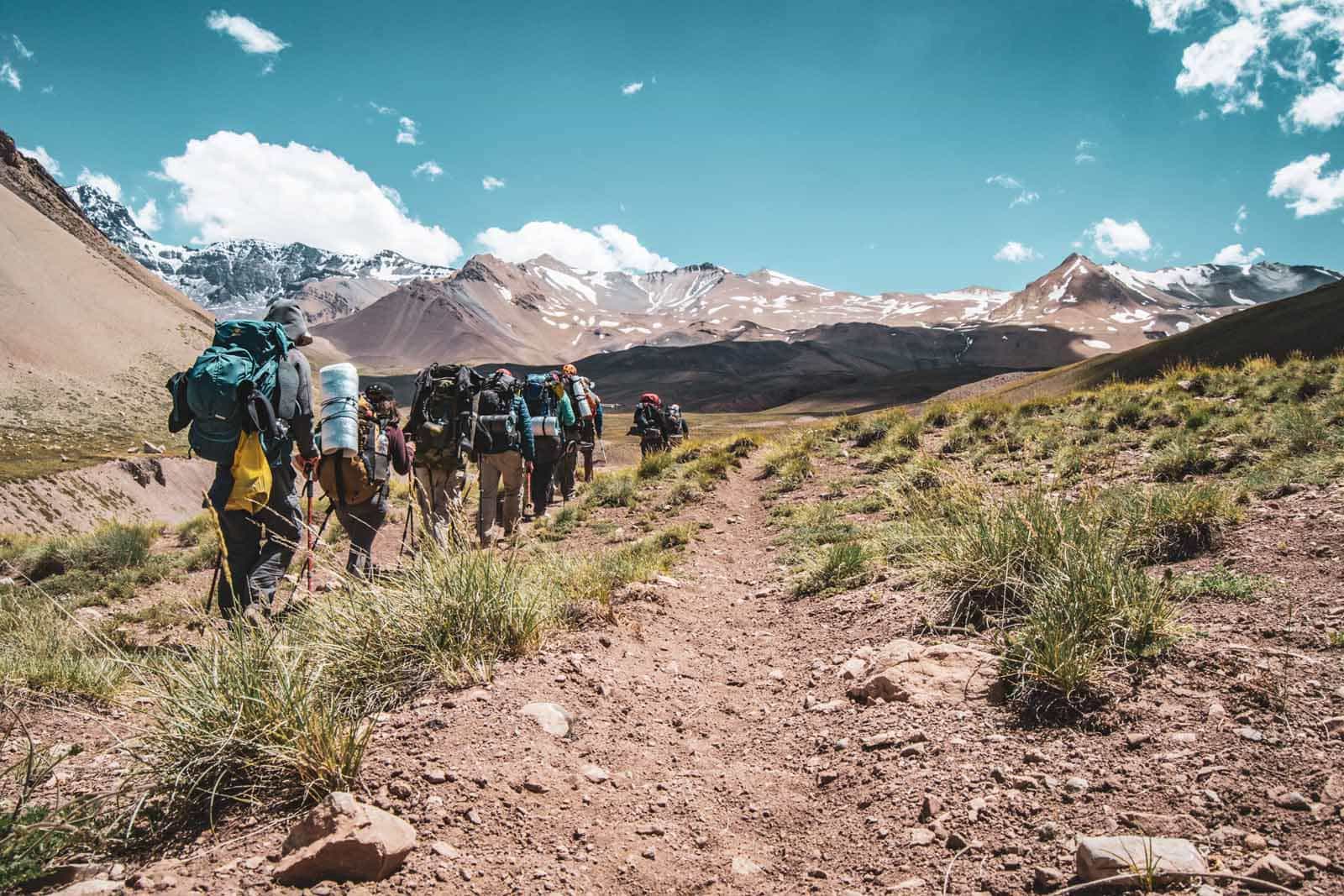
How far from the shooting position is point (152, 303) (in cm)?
8400

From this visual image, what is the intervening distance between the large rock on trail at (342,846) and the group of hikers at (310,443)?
1239 millimetres

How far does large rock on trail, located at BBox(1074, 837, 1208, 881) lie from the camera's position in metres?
2.05

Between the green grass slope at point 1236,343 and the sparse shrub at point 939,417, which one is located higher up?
the green grass slope at point 1236,343

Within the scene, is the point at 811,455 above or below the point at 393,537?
above

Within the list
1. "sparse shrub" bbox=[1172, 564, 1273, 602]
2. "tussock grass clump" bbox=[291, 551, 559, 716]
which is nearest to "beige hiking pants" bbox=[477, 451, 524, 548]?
"tussock grass clump" bbox=[291, 551, 559, 716]

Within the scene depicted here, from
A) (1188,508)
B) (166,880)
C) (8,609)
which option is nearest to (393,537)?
(8,609)

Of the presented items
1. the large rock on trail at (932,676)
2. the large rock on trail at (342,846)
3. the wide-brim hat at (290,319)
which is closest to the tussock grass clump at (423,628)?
the large rock on trail at (342,846)

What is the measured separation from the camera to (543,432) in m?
10.9

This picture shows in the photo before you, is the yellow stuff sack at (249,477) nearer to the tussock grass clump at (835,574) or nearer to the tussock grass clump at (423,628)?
the tussock grass clump at (423,628)

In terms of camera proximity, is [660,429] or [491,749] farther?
[660,429]

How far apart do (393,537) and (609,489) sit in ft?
11.7

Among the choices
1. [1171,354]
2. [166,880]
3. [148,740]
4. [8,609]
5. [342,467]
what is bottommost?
[8,609]

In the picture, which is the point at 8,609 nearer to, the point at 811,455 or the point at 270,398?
the point at 270,398

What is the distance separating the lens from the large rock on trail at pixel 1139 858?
2051mm
